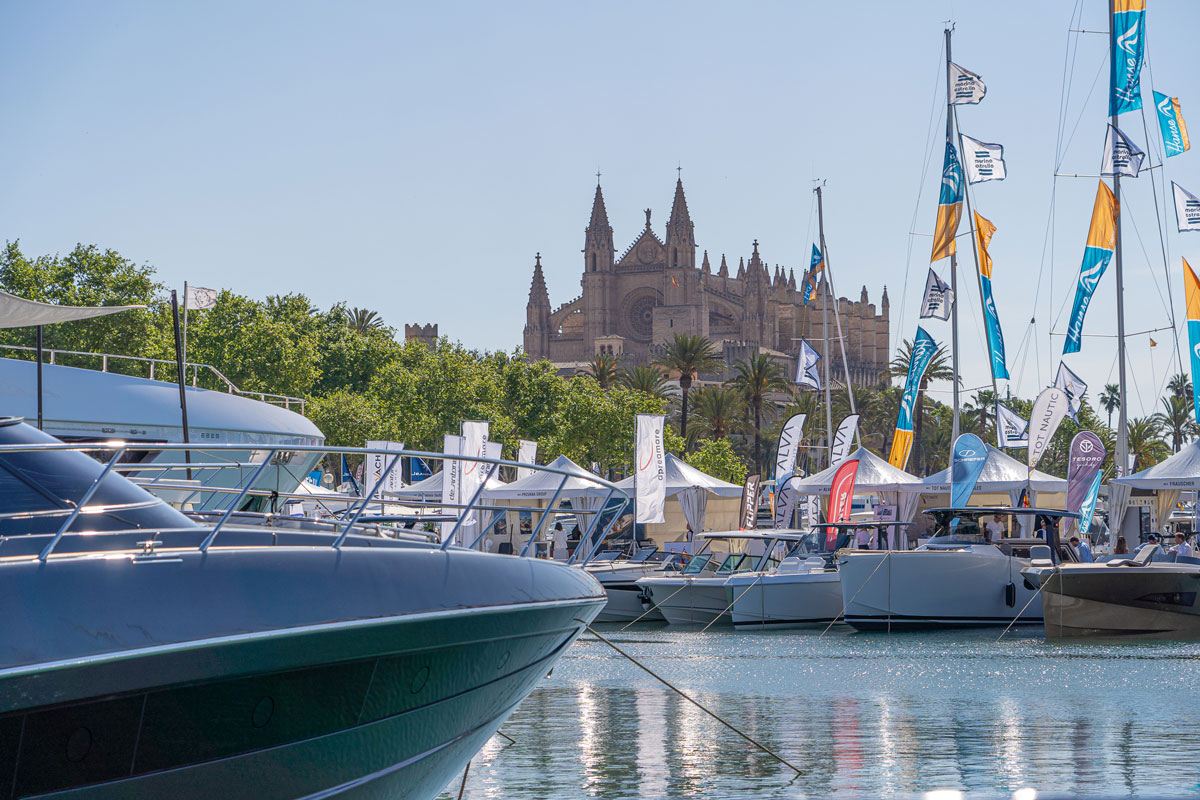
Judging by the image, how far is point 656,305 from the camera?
162m

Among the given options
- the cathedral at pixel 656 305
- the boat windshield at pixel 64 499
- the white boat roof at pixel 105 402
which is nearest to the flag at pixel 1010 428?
the white boat roof at pixel 105 402

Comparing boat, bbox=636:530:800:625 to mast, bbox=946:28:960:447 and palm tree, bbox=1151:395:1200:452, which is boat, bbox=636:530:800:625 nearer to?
mast, bbox=946:28:960:447

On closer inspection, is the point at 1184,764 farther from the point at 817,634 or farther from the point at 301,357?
the point at 301,357

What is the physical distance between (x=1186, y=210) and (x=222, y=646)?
1299 inches

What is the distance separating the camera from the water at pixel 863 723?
1077 cm

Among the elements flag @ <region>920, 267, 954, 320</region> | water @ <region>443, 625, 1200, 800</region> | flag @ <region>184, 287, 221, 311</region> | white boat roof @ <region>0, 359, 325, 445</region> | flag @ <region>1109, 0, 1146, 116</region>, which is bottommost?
water @ <region>443, 625, 1200, 800</region>

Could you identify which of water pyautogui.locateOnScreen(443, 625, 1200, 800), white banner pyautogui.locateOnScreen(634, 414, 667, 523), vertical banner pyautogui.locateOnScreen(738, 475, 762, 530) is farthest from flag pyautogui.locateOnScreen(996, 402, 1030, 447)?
water pyautogui.locateOnScreen(443, 625, 1200, 800)

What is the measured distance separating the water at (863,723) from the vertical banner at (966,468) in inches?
204

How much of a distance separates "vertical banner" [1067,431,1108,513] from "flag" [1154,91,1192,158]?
31.6 feet

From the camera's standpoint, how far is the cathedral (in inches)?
6289

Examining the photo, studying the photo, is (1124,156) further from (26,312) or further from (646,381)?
(646,381)

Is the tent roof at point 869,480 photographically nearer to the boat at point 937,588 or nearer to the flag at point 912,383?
the flag at point 912,383

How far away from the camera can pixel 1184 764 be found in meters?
11.2

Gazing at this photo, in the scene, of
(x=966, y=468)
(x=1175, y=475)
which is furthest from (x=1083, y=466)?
(x=1175, y=475)
